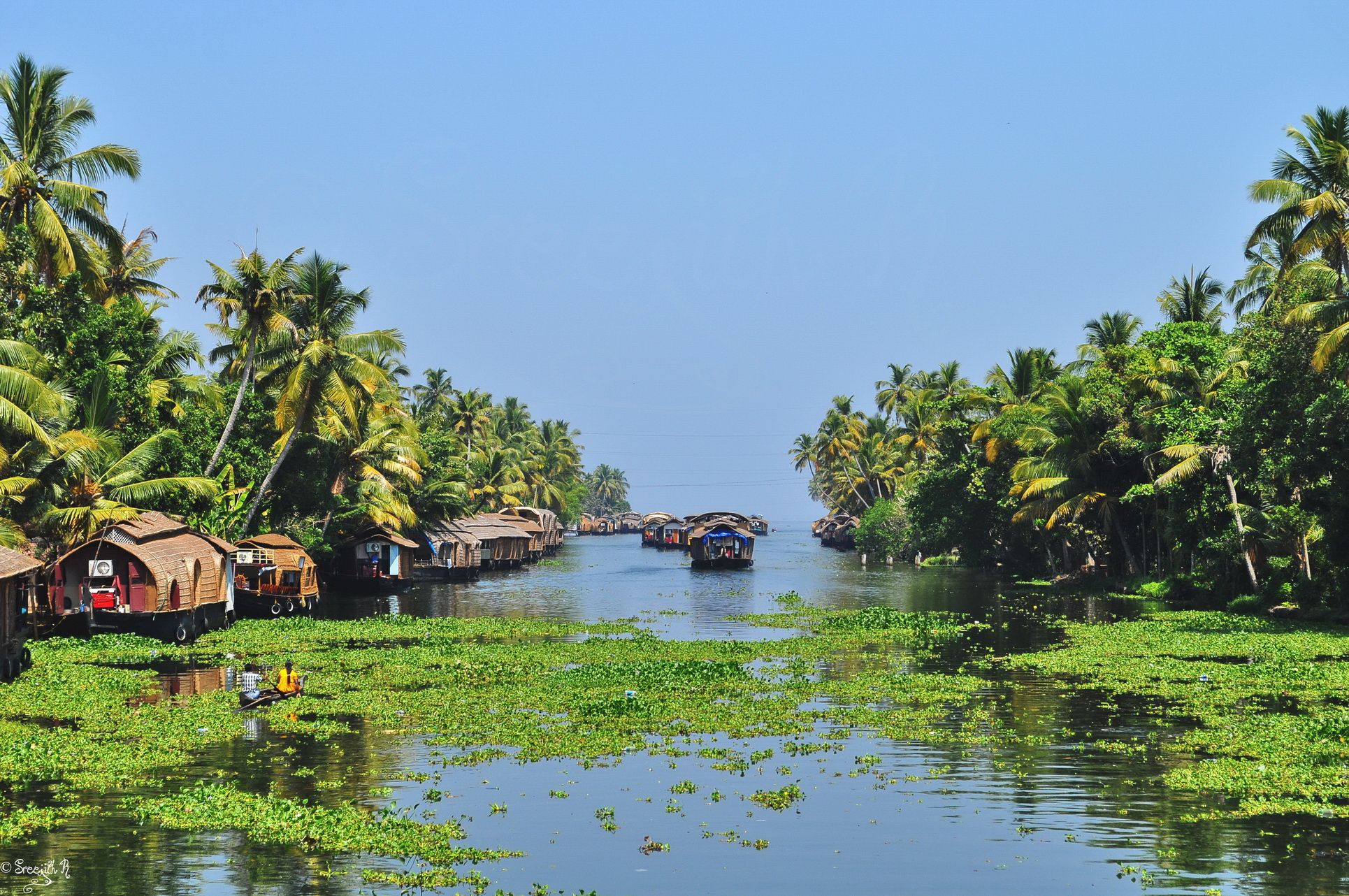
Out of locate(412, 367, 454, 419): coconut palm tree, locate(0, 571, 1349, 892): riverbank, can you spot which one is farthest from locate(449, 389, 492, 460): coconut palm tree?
locate(0, 571, 1349, 892): riverbank

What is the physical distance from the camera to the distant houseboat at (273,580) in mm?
43031

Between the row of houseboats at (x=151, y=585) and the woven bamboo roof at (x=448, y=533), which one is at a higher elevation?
the woven bamboo roof at (x=448, y=533)

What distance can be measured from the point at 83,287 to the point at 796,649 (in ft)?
79.7

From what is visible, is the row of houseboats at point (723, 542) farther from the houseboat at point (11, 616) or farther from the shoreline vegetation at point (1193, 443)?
the houseboat at point (11, 616)

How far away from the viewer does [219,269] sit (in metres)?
45.4

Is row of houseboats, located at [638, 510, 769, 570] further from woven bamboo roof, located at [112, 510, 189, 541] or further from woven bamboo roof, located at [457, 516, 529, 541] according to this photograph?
woven bamboo roof, located at [112, 510, 189, 541]

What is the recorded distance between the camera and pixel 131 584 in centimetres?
3456

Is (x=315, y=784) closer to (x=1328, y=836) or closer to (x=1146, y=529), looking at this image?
(x=1328, y=836)

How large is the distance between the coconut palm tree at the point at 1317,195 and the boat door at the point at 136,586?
3102cm

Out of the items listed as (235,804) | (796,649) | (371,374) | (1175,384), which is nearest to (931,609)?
(1175,384)

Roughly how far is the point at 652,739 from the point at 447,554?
176 feet

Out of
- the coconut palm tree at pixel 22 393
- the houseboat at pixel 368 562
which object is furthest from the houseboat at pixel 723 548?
the coconut palm tree at pixel 22 393

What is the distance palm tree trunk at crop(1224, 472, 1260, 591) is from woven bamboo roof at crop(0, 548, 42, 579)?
1364 inches

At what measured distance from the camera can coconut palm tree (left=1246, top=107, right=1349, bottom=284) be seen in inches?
1284
